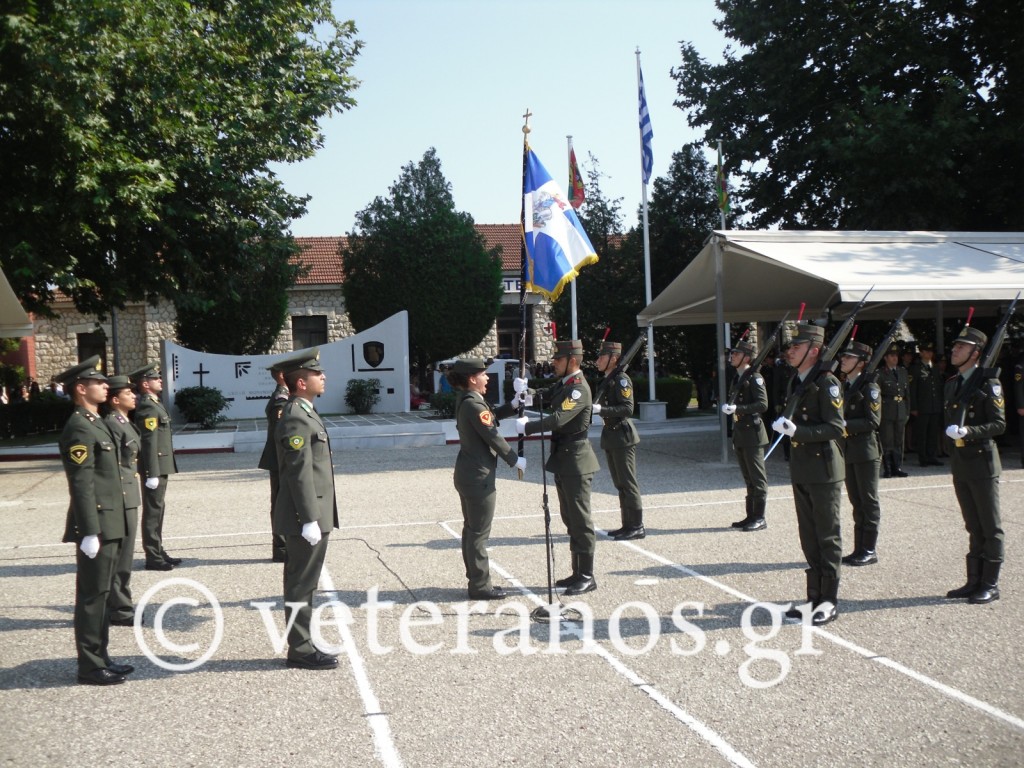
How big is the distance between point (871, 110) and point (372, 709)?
18382 mm

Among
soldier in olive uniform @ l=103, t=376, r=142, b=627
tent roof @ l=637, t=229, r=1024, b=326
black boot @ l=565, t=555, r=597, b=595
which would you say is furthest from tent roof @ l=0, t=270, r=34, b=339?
black boot @ l=565, t=555, r=597, b=595

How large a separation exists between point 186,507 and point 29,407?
611 inches

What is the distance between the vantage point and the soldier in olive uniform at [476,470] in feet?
22.6

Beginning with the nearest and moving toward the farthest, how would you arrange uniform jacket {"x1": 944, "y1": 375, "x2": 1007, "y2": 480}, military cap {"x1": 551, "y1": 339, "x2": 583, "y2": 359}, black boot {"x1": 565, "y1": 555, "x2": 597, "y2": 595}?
uniform jacket {"x1": 944, "y1": 375, "x2": 1007, "y2": 480}
black boot {"x1": 565, "y1": 555, "x2": 597, "y2": 595}
military cap {"x1": 551, "y1": 339, "x2": 583, "y2": 359}

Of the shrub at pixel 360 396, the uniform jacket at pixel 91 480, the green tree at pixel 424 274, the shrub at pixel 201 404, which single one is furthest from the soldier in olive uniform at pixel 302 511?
the green tree at pixel 424 274

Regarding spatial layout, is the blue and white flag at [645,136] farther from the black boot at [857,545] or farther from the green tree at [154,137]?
the black boot at [857,545]

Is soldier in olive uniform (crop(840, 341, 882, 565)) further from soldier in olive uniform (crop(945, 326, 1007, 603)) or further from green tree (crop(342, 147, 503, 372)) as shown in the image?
green tree (crop(342, 147, 503, 372))

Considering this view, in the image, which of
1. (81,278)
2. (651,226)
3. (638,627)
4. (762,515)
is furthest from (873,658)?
(651,226)

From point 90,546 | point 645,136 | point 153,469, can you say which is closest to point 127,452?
point 153,469

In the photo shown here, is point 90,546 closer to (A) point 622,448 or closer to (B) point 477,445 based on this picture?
(B) point 477,445

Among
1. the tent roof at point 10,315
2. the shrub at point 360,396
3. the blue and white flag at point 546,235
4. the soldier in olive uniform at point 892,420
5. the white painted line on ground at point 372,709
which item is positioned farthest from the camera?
the shrub at point 360,396

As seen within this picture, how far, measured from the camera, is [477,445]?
7.00 meters

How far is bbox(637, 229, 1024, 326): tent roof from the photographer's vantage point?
13.1m

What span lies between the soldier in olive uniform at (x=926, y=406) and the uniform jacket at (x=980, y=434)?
796 cm
